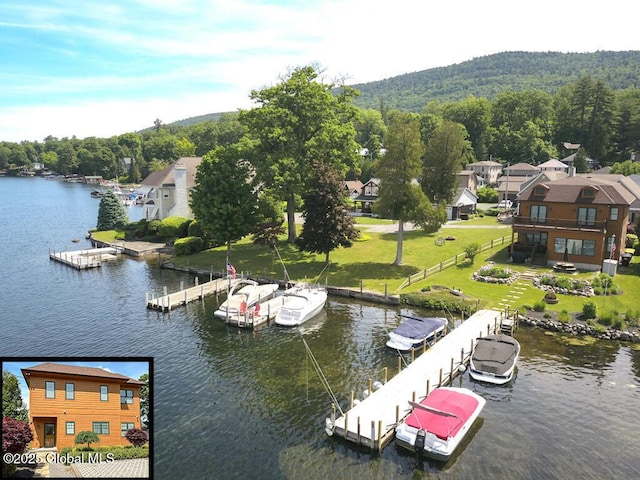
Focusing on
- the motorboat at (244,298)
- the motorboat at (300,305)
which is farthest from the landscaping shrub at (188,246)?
the motorboat at (300,305)

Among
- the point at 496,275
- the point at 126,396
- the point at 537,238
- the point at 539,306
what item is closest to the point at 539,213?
the point at 537,238

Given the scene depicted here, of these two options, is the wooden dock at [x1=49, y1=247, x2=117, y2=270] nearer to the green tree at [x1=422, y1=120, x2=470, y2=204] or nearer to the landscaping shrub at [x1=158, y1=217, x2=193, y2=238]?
the landscaping shrub at [x1=158, y1=217, x2=193, y2=238]

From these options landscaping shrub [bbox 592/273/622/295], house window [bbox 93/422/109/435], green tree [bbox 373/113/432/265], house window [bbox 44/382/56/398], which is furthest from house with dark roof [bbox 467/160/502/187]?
house window [bbox 44/382/56/398]

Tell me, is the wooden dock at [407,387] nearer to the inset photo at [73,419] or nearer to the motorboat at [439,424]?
the motorboat at [439,424]

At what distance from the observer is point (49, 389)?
9906 millimetres

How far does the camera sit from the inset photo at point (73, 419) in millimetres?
9695

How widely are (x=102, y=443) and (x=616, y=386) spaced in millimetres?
29931

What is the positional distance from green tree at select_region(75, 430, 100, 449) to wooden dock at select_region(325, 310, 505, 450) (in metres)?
15.8

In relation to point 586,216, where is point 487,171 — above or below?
above

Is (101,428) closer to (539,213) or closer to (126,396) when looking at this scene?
(126,396)

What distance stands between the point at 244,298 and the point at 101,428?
32920mm

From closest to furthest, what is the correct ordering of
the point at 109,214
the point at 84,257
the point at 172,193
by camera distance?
the point at 84,257 → the point at 172,193 → the point at 109,214

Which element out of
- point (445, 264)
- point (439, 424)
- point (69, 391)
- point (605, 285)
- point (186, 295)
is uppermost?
point (69, 391)

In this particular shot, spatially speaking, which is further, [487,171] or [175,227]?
[487,171]
